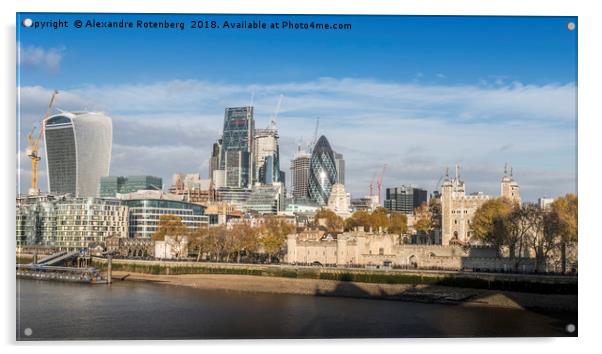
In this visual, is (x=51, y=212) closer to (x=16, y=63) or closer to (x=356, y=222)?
(x=356, y=222)

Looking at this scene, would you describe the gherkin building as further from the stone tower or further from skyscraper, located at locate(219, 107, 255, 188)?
the stone tower

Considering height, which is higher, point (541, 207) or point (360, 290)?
point (541, 207)

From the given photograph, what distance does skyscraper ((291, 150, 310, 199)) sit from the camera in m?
175

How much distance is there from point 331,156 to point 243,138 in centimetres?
2442

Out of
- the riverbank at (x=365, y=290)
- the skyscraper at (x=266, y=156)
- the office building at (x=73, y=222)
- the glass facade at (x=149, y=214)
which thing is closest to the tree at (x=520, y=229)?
the riverbank at (x=365, y=290)

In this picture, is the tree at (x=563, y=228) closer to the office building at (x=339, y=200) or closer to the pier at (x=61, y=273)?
the pier at (x=61, y=273)

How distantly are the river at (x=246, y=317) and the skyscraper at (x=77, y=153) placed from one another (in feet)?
146

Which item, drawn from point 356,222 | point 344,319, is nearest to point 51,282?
point 344,319

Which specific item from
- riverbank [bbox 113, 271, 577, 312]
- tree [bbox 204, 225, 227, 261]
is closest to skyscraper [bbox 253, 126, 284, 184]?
tree [bbox 204, 225, 227, 261]

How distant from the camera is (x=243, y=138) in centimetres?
18025

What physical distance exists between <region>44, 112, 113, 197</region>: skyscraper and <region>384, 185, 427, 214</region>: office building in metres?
60.2

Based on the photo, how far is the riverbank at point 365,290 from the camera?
3084 centimetres

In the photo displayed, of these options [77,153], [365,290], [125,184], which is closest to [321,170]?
[125,184]

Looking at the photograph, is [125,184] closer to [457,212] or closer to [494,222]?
[457,212]
